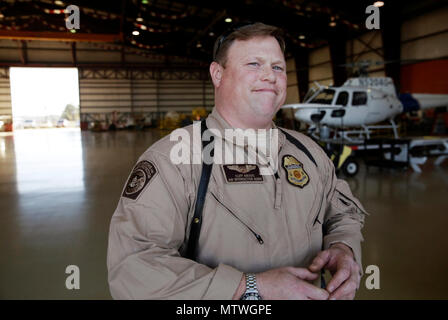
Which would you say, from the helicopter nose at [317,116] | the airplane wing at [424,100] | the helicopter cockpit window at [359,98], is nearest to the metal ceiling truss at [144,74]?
the airplane wing at [424,100]

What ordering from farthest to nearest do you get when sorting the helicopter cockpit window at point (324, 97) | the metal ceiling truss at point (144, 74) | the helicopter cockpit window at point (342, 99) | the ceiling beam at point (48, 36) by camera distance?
the metal ceiling truss at point (144, 74) < the ceiling beam at point (48, 36) < the helicopter cockpit window at point (324, 97) < the helicopter cockpit window at point (342, 99)

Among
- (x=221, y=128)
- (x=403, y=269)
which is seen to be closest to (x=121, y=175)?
(x=403, y=269)

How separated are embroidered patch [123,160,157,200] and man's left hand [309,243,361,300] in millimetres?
607

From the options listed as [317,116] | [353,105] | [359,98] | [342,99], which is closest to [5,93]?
[317,116]

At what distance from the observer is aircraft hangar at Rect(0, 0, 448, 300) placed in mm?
2824

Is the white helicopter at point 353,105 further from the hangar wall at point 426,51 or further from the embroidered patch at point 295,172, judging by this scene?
the embroidered patch at point 295,172

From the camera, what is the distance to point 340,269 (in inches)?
43.3

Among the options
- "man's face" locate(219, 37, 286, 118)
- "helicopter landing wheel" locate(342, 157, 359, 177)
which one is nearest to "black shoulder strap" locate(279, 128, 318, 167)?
"man's face" locate(219, 37, 286, 118)

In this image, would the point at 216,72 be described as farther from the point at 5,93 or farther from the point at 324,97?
the point at 5,93

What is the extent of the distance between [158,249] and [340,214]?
807 mm

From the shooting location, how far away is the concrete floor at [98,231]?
2.41 meters

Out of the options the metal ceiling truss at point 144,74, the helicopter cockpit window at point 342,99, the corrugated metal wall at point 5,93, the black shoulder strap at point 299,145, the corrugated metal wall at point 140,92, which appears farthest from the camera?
the corrugated metal wall at point 140,92
